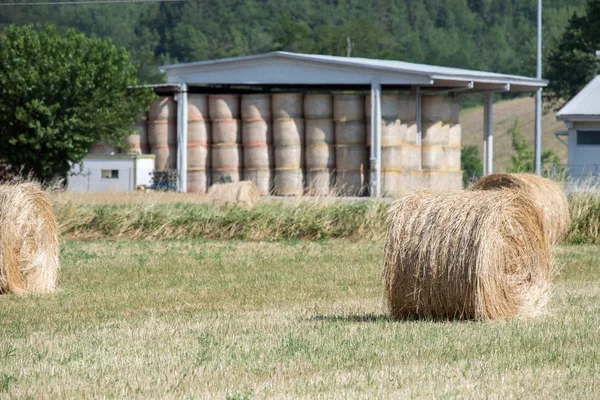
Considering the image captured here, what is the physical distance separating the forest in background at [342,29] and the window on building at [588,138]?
201 feet

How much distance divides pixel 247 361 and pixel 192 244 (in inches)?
538

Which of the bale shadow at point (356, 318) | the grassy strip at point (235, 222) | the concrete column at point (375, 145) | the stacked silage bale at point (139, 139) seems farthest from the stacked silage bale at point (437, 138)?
the bale shadow at point (356, 318)

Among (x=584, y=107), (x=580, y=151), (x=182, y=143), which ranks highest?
(x=584, y=107)

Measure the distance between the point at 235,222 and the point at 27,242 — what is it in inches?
386

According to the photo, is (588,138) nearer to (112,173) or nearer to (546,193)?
(112,173)

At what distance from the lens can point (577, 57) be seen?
6969cm

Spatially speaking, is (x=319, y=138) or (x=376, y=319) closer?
(x=376, y=319)

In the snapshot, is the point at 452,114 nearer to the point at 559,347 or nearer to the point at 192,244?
the point at 192,244

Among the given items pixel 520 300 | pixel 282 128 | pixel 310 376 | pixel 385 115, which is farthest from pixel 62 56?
pixel 310 376

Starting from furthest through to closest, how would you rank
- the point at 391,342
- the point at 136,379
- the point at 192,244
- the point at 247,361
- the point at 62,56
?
1. the point at 62,56
2. the point at 192,244
3. the point at 391,342
4. the point at 247,361
5. the point at 136,379

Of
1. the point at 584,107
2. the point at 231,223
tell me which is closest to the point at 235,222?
the point at 231,223

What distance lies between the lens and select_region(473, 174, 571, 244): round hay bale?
877 inches

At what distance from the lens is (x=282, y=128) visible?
39.3 m

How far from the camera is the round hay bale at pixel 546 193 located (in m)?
22.3
